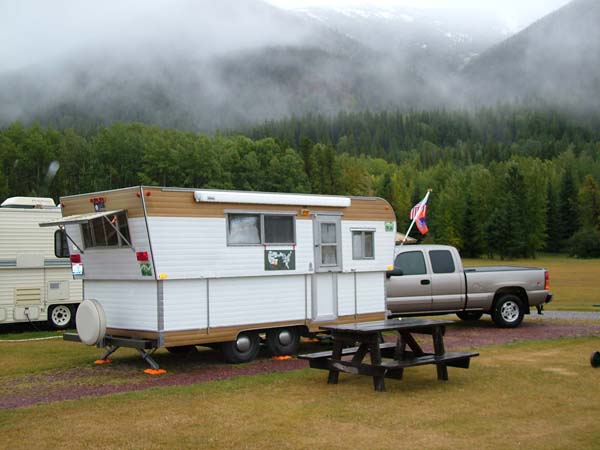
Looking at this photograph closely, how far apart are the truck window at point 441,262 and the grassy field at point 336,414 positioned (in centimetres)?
590

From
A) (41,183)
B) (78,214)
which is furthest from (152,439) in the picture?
(41,183)

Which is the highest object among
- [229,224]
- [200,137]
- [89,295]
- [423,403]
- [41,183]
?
[200,137]

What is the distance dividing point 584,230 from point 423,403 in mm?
90796

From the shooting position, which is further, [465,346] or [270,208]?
[465,346]

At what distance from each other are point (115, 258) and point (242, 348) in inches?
108

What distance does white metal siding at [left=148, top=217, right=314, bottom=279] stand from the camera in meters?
11.9

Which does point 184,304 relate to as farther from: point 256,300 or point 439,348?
A: point 439,348

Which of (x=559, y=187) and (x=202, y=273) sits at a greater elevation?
(x=559, y=187)

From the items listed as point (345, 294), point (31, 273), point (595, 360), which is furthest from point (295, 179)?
point (595, 360)

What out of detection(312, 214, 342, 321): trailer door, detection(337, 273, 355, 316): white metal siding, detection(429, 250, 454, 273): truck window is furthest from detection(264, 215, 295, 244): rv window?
detection(429, 250, 454, 273): truck window

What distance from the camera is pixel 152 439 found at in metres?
7.77

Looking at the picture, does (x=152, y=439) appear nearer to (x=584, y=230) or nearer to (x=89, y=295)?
(x=89, y=295)

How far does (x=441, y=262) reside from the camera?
17.6m

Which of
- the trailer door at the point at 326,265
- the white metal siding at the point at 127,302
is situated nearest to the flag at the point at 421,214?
the trailer door at the point at 326,265
